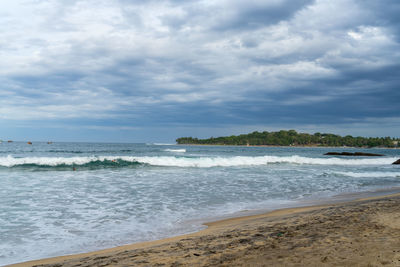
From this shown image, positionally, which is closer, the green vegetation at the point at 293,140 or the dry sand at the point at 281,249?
the dry sand at the point at 281,249

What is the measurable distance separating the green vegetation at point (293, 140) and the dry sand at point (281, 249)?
16755 cm

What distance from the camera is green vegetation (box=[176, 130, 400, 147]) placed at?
6836 inches

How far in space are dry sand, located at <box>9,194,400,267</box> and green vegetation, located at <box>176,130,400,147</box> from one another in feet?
550

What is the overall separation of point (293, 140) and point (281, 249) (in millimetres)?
179744

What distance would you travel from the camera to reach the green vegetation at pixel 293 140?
174 metres

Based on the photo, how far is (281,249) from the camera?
13.7 ft

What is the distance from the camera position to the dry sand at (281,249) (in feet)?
12.0

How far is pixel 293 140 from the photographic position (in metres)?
175

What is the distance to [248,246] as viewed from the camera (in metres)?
4.47

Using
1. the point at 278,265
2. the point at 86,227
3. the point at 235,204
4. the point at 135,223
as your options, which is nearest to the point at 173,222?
the point at 135,223

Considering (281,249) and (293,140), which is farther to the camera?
(293,140)

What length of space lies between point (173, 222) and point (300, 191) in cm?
793

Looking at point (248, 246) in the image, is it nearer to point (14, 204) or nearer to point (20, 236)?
point (20, 236)

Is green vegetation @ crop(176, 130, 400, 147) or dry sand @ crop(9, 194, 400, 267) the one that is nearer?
dry sand @ crop(9, 194, 400, 267)
